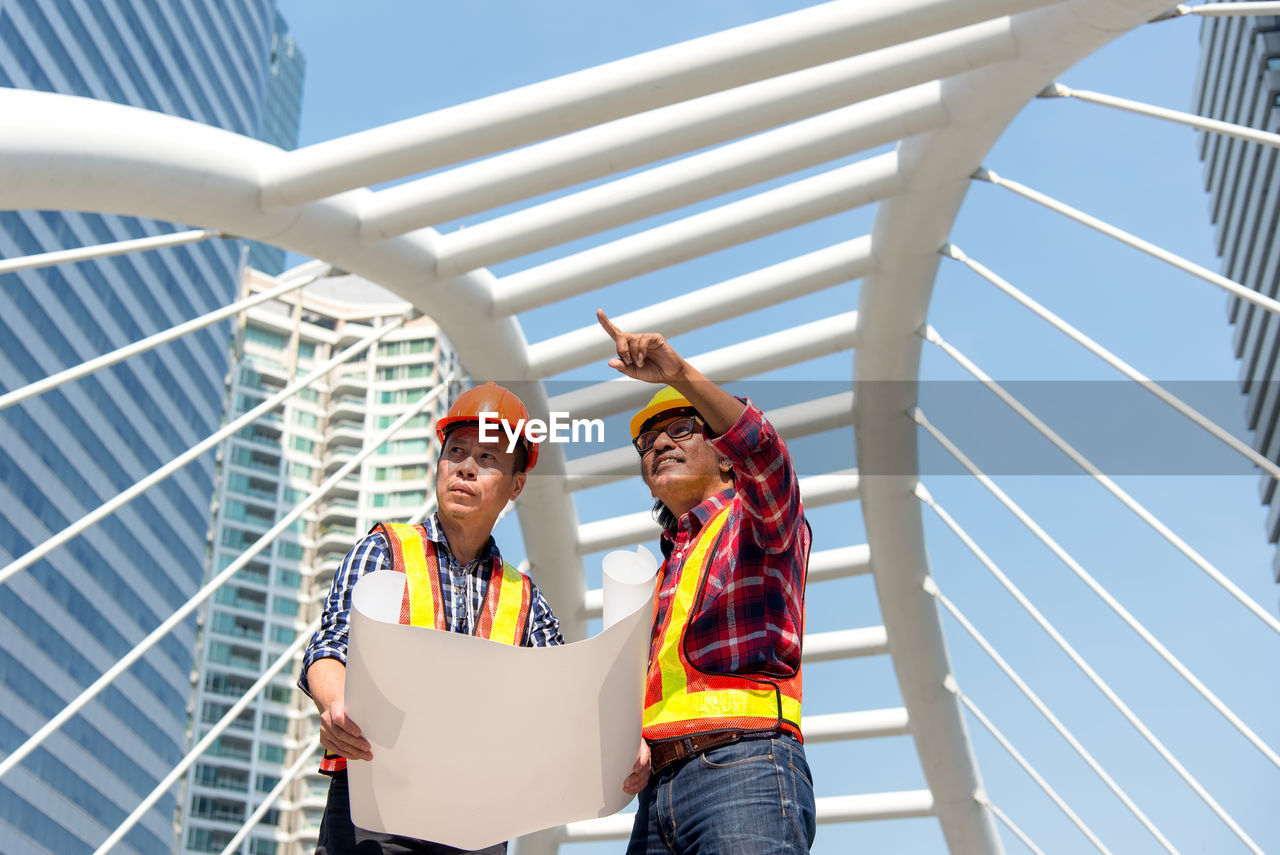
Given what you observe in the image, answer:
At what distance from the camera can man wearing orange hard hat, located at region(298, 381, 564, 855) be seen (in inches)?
128

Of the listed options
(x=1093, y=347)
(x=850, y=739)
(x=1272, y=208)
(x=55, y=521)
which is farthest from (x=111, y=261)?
(x=1093, y=347)

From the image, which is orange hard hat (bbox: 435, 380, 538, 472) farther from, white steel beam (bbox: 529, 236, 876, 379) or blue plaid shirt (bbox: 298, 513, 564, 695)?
white steel beam (bbox: 529, 236, 876, 379)

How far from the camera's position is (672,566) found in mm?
3572

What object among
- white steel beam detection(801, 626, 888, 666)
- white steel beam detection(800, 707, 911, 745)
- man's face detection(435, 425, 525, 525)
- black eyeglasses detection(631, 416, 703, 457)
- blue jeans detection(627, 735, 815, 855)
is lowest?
blue jeans detection(627, 735, 815, 855)

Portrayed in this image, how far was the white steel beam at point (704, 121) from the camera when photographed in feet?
23.1

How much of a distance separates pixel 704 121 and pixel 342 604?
14.9 ft

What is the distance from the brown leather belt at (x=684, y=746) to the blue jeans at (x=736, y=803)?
1 cm

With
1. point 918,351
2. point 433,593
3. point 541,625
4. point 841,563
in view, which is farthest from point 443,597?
point 841,563

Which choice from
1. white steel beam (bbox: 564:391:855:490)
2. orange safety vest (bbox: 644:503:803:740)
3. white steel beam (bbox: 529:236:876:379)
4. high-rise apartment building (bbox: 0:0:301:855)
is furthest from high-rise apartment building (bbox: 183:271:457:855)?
orange safety vest (bbox: 644:503:803:740)

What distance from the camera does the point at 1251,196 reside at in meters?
49.9

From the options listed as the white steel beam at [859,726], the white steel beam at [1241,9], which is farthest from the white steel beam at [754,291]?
the white steel beam at [859,726]

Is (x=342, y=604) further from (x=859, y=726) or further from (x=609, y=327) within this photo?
(x=859, y=726)

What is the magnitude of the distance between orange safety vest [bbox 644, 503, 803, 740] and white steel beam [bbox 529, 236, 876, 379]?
639 cm

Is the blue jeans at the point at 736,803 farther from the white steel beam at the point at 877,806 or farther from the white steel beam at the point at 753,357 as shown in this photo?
the white steel beam at the point at 877,806
